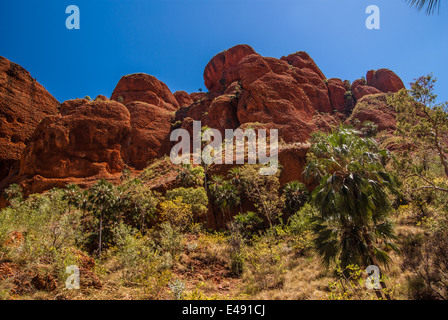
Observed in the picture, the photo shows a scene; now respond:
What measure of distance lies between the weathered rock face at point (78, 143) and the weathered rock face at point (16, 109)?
772 cm

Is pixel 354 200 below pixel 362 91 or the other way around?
below

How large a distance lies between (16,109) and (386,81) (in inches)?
3659

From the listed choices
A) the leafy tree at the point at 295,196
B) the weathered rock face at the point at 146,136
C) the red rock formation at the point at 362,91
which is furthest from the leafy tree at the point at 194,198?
the red rock formation at the point at 362,91

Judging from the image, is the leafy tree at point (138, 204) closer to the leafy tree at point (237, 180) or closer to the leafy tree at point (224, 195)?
the leafy tree at point (224, 195)

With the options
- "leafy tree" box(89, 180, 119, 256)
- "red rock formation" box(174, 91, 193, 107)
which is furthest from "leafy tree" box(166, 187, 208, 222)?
"red rock formation" box(174, 91, 193, 107)

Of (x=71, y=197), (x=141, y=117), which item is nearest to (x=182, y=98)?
(x=141, y=117)

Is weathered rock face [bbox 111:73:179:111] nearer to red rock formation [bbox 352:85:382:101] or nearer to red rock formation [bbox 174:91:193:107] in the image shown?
red rock formation [bbox 174:91:193:107]

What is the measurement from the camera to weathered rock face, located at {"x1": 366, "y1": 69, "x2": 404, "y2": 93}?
192 feet

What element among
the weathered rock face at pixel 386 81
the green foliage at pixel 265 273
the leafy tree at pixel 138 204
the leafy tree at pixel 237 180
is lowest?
the green foliage at pixel 265 273

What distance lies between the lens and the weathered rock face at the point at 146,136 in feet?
154

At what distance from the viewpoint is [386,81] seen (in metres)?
59.2

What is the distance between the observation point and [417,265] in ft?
37.0

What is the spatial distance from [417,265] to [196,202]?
18.0 metres

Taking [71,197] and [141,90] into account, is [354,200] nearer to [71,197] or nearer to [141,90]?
[71,197]
